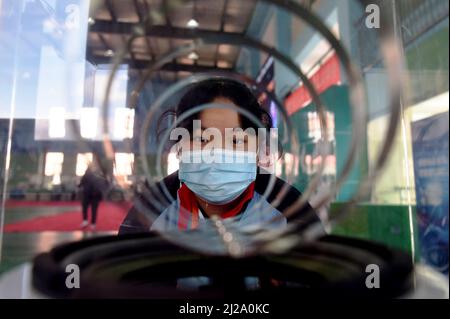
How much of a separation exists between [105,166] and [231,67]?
384 mm

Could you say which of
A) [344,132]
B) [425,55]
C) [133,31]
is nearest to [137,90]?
[133,31]

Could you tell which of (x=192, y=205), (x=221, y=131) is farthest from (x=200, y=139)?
(x=192, y=205)

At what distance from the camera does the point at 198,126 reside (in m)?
0.88

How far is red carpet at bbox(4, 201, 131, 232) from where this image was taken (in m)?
0.78

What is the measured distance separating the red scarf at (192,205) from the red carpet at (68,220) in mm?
138

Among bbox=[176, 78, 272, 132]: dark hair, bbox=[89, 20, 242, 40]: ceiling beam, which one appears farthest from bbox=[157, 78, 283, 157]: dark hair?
bbox=[89, 20, 242, 40]: ceiling beam

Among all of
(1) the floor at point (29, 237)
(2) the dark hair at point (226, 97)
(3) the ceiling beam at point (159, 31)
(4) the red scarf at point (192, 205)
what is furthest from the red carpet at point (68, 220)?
(3) the ceiling beam at point (159, 31)

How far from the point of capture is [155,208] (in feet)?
2.83

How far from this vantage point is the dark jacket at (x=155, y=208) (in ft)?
2.72

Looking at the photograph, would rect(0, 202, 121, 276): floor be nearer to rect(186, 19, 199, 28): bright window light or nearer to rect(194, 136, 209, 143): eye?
rect(194, 136, 209, 143): eye

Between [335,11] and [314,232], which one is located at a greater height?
[335,11]

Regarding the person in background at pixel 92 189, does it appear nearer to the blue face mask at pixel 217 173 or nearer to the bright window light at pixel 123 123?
the bright window light at pixel 123 123

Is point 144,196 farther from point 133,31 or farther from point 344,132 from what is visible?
point 344,132

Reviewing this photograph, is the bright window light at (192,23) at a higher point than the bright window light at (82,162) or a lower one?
higher
